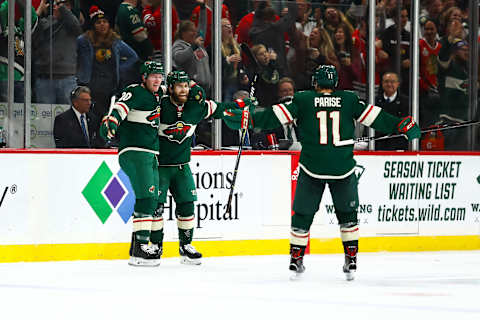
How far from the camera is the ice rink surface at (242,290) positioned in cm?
480

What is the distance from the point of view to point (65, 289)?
571 centimetres

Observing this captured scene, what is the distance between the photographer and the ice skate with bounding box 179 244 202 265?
7.24m

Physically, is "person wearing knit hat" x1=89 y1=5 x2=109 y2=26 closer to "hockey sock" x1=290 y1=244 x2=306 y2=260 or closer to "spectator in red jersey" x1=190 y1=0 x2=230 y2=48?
"spectator in red jersey" x1=190 y1=0 x2=230 y2=48

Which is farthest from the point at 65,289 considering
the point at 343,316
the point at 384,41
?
the point at 384,41

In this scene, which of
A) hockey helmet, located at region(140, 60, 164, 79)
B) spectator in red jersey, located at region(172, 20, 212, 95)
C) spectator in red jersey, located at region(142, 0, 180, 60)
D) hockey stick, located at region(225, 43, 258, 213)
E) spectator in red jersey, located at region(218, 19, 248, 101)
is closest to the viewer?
hockey stick, located at region(225, 43, 258, 213)

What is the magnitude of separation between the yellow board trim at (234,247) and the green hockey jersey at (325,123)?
1.90m

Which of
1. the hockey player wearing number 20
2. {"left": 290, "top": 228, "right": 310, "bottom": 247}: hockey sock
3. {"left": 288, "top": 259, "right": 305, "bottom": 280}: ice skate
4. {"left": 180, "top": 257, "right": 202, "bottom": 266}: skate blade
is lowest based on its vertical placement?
{"left": 180, "top": 257, "right": 202, "bottom": 266}: skate blade

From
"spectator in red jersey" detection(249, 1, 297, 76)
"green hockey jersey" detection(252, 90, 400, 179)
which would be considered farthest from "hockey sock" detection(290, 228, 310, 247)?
"spectator in red jersey" detection(249, 1, 297, 76)

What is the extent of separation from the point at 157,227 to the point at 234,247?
99 cm

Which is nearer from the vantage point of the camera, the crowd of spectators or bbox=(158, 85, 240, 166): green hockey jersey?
bbox=(158, 85, 240, 166): green hockey jersey

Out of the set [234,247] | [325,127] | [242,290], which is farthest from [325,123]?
[234,247]

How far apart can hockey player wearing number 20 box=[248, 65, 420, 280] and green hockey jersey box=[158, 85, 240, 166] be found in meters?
0.91

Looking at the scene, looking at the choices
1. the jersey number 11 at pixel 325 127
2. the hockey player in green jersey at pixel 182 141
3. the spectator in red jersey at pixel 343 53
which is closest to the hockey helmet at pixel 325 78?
the jersey number 11 at pixel 325 127

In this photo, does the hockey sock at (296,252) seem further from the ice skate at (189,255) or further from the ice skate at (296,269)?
the ice skate at (189,255)
